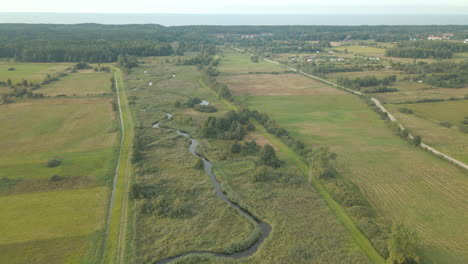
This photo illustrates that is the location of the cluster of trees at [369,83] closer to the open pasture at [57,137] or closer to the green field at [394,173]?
the green field at [394,173]

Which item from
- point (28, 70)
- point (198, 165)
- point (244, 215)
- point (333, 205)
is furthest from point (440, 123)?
point (28, 70)

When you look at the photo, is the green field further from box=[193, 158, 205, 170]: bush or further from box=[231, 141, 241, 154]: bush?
box=[193, 158, 205, 170]: bush

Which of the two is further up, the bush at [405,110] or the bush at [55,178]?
the bush at [405,110]

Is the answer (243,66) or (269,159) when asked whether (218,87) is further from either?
(269,159)

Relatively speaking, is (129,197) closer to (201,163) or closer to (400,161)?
(201,163)

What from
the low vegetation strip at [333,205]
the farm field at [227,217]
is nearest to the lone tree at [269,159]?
the farm field at [227,217]

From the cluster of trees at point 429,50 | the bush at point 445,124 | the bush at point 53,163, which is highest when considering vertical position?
the cluster of trees at point 429,50
